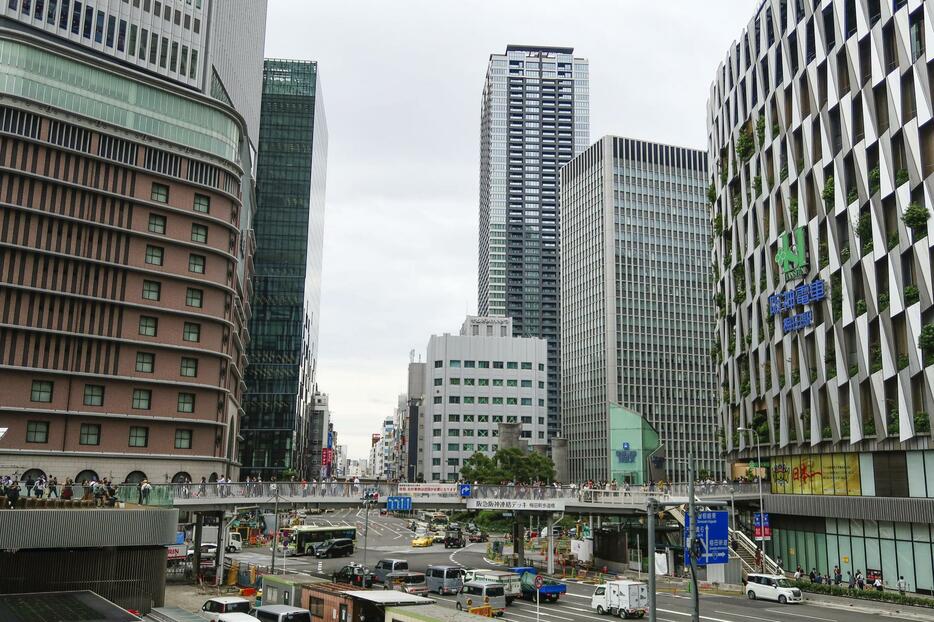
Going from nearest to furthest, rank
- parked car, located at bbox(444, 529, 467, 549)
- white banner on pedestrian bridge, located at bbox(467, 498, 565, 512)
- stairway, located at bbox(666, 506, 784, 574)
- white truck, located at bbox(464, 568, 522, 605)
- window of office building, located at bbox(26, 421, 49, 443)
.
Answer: white truck, located at bbox(464, 568, 522, 605) → stairway, located at bbox(666, 506, 784, 574) → white banner on pedestrian bridge, located at bbox(467, 498, 565, 512) → window of office building, located at bbox(26, 421, 49, 443) → parked car, located at bbox(444, 529, 467, 549)

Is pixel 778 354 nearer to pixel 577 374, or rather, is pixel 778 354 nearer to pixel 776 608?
pixel 776 608

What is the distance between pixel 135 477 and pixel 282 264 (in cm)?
9974

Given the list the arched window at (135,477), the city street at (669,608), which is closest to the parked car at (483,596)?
the city street at (669,608)

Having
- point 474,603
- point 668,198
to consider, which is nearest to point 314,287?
point 668,198

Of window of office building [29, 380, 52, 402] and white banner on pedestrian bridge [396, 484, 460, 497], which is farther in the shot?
window of office building [29, 380, 52, 402]

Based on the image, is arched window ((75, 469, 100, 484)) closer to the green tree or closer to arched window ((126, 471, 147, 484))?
arched window ((126, 471, 147, 484))

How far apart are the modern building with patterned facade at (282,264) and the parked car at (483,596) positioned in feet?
373

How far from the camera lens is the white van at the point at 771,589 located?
2053 inches

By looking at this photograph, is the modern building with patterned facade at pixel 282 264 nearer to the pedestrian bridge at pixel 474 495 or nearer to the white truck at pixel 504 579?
the pedestrian bridge at pixel 474 495

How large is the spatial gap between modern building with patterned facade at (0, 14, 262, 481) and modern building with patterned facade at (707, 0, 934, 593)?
1936 inches

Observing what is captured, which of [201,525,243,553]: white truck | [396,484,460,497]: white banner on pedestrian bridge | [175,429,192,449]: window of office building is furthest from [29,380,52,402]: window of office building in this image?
[396,484,460,497]: white banner on pedestrian bridge

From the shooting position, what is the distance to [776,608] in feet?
163

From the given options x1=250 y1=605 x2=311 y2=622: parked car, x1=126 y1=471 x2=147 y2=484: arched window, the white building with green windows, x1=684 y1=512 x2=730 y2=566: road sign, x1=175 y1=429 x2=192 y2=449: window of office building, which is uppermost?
the white building with green windows

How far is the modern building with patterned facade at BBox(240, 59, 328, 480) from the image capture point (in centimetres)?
15925
